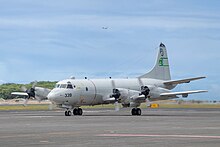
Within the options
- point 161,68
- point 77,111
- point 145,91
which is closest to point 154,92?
point 145,91

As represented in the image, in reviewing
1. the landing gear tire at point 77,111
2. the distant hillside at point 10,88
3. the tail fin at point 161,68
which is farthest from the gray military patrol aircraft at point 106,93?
the distant hillside at point 10,88

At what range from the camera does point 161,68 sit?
215ft

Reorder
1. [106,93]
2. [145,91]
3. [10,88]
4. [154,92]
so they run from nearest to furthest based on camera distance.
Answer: [145,91]
[154,92]
[106,93]
[10,88]

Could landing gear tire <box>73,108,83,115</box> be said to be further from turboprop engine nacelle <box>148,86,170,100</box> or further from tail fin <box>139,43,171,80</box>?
tail fin <box>139,43,171,80</box>

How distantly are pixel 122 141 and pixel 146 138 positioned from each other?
66.0 inches

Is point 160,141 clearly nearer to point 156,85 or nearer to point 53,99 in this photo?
point 53,99

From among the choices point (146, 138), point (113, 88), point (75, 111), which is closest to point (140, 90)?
point (113, 88)

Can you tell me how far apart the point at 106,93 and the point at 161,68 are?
10321 millimetres

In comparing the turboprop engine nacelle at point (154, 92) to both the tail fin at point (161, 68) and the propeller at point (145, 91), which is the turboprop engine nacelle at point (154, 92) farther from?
the tail fin at point (161, 68)

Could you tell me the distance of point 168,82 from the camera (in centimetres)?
6194

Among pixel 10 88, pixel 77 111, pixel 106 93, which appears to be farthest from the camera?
pixel 10 88

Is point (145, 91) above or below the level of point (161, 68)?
below

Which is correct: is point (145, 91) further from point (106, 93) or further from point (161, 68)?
point (161, 68)

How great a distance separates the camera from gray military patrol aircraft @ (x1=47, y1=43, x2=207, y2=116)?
55.2 meters
